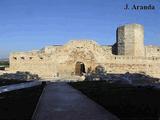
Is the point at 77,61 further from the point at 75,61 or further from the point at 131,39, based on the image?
the point at 131,39

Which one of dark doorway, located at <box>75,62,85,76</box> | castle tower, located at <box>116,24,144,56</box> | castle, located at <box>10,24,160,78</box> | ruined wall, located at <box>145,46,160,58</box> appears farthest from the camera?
ruined wall, located at <box>145,46,160,58</box>

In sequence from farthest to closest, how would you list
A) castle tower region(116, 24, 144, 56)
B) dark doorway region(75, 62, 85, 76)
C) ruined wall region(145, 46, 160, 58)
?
ruined wall region(145, 46, 160, 58) < castle tower region(116, 24, 144, 56) < dark doorway region(75, 62, 85, 76)

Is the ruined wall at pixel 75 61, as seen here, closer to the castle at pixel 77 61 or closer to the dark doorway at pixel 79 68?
the castle at pixel 77 61

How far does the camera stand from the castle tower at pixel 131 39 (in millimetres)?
38750

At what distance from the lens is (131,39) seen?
3875cm

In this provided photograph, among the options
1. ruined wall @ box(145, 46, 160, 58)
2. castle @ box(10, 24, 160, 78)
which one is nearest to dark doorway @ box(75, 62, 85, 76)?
castle @ box(10, 24, 160, 78)

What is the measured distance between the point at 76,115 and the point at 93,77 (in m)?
22.2

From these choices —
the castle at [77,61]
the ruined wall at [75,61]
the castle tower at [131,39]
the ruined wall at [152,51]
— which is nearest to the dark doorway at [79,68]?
the castle at [77,61]

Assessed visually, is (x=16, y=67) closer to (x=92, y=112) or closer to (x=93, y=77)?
(x=93, y=77)

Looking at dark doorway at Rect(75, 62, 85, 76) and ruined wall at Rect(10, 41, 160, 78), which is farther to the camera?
dark doorway at Rect(75, 62, 85, 76)

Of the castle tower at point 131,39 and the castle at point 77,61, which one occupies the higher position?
the castle tower at point 131,39

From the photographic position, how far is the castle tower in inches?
1526

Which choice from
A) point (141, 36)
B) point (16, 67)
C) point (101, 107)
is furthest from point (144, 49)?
point (101, 107)

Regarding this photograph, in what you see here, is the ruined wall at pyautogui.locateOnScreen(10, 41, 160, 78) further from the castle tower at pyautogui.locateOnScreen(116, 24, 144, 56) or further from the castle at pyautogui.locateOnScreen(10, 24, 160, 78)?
the castle tower at pyautogui.locateOnScreen(116, 24, 144, 56)
